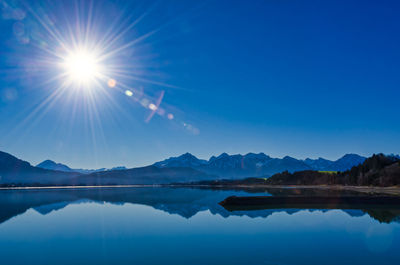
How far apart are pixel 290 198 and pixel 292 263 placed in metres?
54.6

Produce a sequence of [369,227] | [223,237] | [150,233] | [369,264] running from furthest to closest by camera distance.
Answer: [369,227] < [150,233] < [223,237] < [369,264]

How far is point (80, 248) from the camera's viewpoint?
27219mm

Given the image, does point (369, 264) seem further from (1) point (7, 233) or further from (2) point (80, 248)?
(1) point (7, 233)

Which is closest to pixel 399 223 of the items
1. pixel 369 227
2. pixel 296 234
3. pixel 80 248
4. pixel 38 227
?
pixel 369 227

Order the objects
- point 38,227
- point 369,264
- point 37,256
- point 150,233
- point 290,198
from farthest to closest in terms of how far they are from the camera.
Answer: point 290,198 → point 38,227 → point 150,233 → point 37,256 → point 369,264

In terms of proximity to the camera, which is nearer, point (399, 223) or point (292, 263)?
point (292, 263)

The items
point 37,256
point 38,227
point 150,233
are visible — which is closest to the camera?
point 37,256

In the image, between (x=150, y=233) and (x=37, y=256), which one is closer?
(x=37, y=256)

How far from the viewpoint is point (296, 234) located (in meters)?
33.8

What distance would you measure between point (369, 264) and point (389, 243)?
10.2 m

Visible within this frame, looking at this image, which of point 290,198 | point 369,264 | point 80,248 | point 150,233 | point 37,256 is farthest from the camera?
point 290,198

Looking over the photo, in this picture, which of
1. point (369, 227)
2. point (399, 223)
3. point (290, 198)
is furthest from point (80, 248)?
point (290, 198)

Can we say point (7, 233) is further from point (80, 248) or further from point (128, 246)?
point (128, 246)

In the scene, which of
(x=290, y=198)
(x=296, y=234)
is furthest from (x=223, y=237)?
(x=290, y=198)
